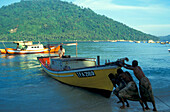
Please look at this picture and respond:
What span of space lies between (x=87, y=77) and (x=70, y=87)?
2823mm

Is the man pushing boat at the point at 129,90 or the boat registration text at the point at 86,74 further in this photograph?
the boat registration text at the point at 86,74

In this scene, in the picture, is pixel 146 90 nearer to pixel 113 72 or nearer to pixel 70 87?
pixel 113 72

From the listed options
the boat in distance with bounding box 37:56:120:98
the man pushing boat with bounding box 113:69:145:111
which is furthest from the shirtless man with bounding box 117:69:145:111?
the boat in distance with bounding box 37:56:120:98

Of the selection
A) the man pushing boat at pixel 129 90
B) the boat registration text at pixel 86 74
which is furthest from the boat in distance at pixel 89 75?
the man pushing boat at pixel 129 90

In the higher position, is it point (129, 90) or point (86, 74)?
point (86, 74)

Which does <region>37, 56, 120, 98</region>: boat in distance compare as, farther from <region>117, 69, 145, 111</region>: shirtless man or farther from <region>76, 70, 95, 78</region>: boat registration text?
<region>117, 69, 145, 111</region>: shirtless man

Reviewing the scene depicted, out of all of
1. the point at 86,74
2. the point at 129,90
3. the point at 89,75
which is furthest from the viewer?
the point at 86,74

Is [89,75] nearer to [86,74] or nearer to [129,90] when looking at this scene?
[86,74]

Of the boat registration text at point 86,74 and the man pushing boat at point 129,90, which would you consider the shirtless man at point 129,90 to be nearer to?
the man pushing boat at point 129,90

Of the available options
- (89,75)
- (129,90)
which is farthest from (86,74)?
(129,90)

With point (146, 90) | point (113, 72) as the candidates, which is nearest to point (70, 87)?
point (113, 72)

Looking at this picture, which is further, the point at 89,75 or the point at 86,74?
the point at 86,74

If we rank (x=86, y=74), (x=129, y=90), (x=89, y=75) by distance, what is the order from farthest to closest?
1. (x=86, y=74)
2. (x=89, y=75)
3. (x=129, y=90)

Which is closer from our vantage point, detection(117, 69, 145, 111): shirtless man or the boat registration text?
detection(117, 69, 145, 111): shirtless man
